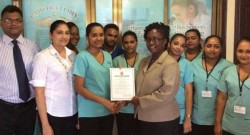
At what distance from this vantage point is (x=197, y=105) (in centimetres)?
262

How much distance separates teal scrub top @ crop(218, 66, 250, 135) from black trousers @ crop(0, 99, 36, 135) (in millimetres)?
1745

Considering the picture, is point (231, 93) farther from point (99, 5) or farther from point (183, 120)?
point (99, 5)

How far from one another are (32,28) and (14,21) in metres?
1.21

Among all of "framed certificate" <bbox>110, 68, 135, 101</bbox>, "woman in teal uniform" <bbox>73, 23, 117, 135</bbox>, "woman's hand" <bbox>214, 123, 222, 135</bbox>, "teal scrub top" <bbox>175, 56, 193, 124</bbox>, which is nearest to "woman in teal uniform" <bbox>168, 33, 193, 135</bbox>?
"teal scrub top" <bbox>175, 56, 193, 124</bbox>

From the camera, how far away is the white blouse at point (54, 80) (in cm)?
216

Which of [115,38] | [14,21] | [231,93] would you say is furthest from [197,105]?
[14,21]

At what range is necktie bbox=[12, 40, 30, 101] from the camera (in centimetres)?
235

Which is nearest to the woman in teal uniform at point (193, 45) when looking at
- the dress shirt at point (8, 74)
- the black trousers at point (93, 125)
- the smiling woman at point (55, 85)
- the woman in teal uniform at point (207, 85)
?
the woman in teal uniform at point (207, 85)

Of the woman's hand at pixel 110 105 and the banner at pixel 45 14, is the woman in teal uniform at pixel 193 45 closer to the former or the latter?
the woman's hand at pixel 110 105

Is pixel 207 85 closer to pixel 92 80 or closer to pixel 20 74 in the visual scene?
pixel 92 80

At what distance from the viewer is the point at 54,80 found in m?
2.19

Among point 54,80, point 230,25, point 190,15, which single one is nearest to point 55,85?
point 54,80

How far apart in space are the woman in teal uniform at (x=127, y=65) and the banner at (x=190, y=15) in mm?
960

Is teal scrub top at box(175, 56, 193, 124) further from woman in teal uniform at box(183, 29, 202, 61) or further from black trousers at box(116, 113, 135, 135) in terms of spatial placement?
black trousers at box(116, 113, 135, 135)
